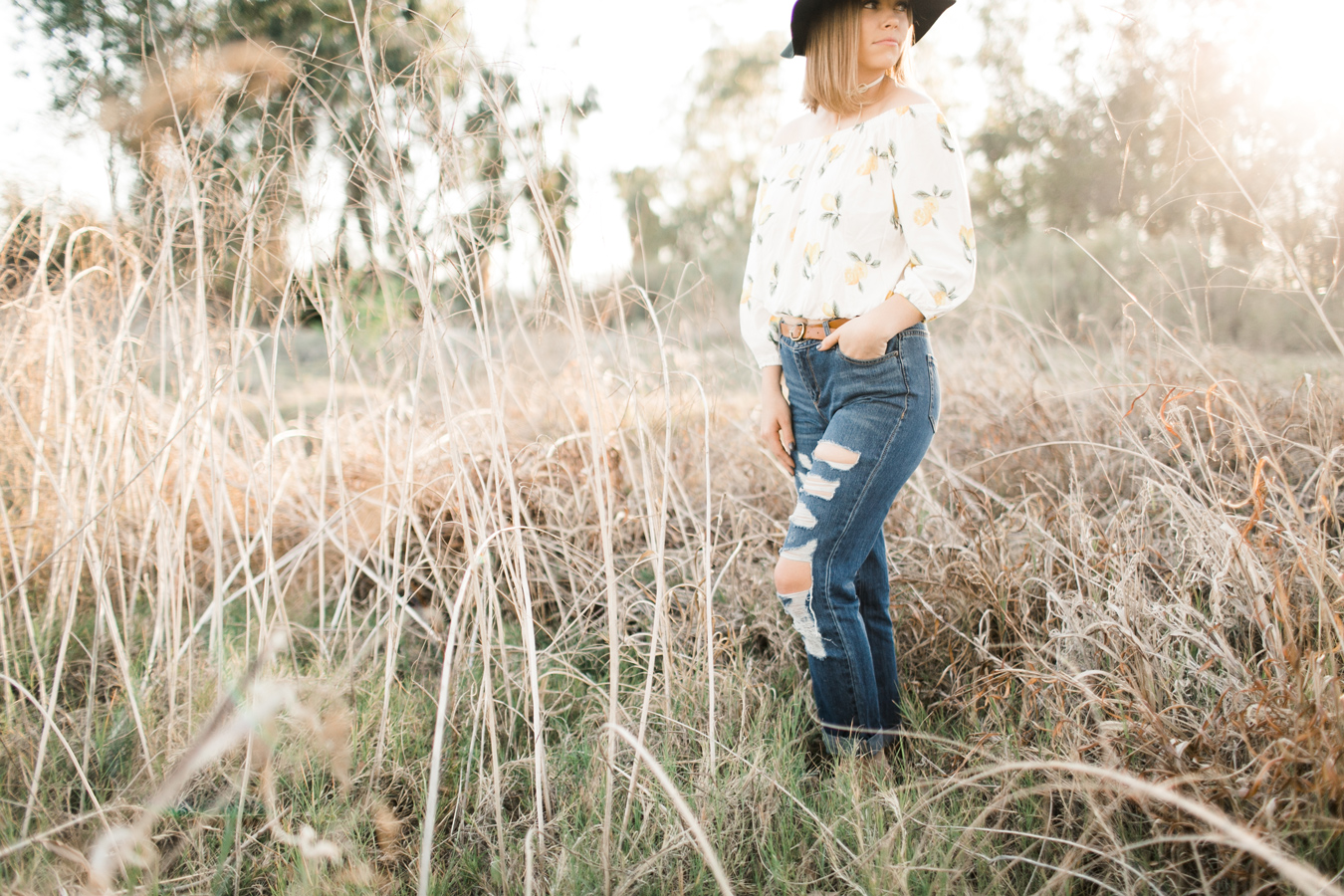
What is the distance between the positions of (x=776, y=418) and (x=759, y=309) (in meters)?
0.24

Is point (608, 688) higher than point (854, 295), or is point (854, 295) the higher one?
point (854, 295)

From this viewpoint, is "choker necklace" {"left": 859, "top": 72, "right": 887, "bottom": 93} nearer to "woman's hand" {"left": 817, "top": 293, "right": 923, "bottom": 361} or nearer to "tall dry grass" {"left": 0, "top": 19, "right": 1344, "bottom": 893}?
"woman's hand" {"left": 817, "top": 293, "right": 923, "bottom": 361}

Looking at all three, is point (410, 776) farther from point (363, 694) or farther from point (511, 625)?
point (511, 625)

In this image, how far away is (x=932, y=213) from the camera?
3.93 ft

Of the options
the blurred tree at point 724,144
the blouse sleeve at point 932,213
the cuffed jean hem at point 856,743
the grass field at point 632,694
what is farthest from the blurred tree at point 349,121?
the blurred tree at point 724,144

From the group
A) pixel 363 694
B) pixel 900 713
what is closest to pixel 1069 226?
pixel 900 713

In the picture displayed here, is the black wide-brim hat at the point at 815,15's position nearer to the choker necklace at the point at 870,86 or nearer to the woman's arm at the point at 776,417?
the choker necklace at the point at 870,86

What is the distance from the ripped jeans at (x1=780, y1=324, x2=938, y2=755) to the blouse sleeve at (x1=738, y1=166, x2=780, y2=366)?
9 centimetres

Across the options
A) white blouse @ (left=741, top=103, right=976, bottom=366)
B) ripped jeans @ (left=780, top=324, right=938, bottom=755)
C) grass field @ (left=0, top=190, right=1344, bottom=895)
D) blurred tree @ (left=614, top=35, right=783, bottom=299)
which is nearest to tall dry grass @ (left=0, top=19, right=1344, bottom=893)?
grass field @ (left=0, top=190, right=1344, bottom=895)

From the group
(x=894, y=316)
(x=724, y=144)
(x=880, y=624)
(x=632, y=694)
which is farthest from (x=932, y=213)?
(x=724, y=144)

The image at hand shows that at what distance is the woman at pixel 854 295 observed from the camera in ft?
3.94

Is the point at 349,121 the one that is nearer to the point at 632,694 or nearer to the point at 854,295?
the point at 854,295

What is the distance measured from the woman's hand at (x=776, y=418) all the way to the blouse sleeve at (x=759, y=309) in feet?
0.11

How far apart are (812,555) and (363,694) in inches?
43.3
